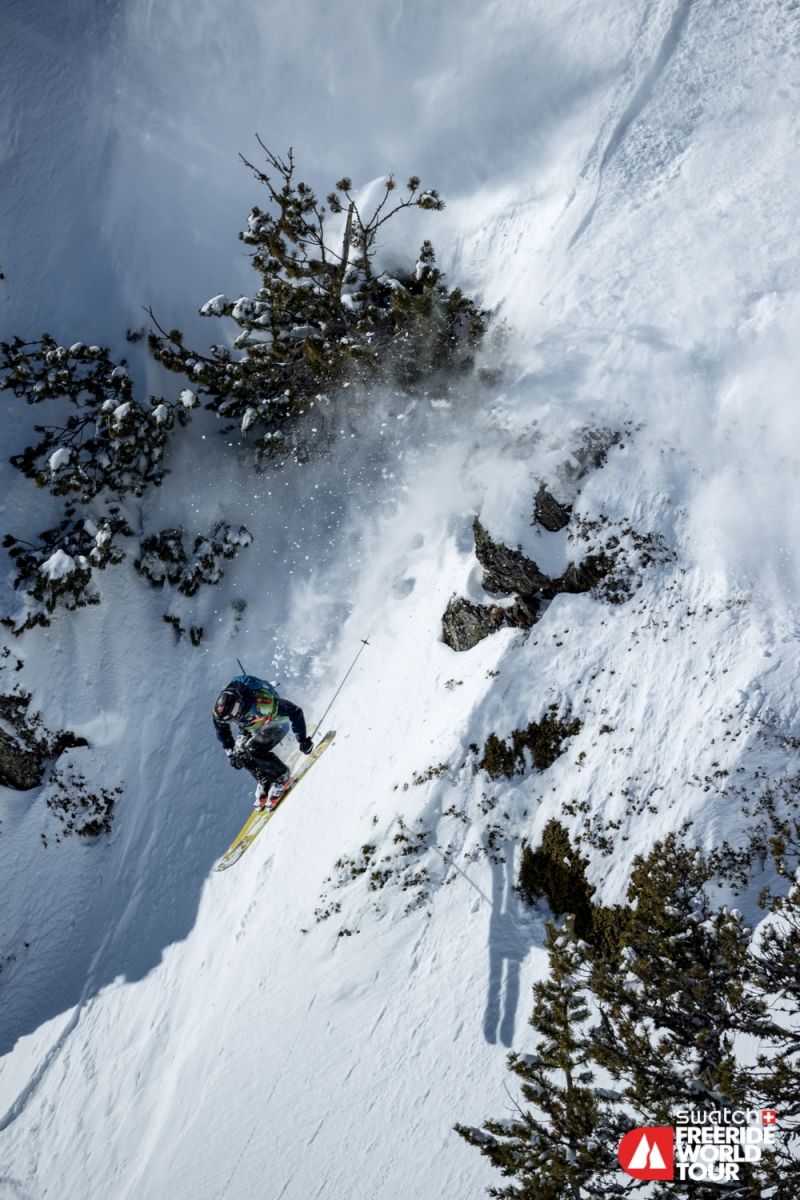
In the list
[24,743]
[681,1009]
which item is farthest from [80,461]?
[681,1009]

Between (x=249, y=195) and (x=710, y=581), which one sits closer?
(x=710, y=581)

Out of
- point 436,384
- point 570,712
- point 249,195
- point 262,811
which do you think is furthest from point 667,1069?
point 249,195

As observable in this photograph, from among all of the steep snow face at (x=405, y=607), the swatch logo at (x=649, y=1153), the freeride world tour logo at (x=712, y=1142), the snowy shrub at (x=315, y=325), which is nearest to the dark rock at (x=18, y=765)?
the steep snow face at (x=405, y=607)

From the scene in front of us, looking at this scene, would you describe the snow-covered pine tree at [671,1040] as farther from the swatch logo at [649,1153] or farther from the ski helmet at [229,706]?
the ski helmet at [229,706]

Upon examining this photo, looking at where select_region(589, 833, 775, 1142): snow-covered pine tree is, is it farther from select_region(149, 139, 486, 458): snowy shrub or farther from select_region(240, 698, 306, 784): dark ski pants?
select_region(149, 139, 486, 458): snowy shrub

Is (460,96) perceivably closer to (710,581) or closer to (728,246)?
(728,246)

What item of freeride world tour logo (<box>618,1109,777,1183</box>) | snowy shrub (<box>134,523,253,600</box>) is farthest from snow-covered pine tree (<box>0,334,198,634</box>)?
freeride world tour logo (<box>618,1109,777,1183</box>)

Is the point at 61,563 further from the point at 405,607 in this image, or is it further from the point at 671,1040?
the point at 671,1040
